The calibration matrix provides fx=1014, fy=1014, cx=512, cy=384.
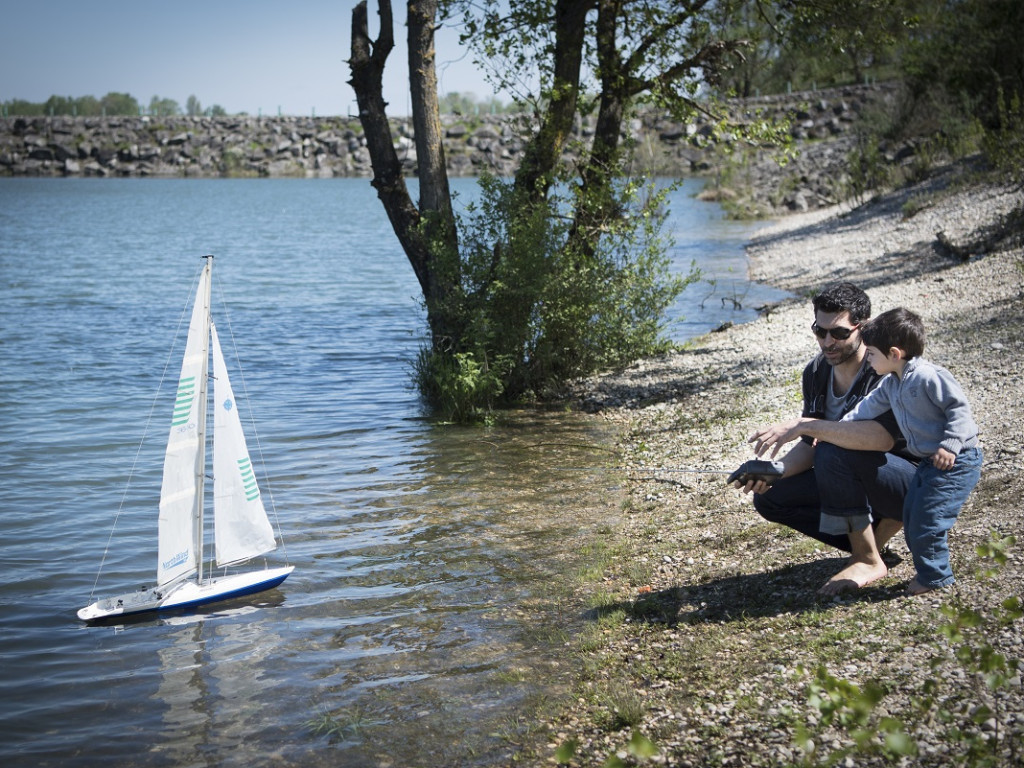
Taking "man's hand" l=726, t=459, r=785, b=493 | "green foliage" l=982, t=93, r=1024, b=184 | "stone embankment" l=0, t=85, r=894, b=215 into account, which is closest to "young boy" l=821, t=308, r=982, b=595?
"man's hand" l=726, t=459, r=785, b=493

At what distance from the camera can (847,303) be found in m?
6.62

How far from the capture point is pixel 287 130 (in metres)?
119

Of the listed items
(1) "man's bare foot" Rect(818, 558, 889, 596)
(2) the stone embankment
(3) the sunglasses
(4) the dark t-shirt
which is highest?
(2) the stone embankment

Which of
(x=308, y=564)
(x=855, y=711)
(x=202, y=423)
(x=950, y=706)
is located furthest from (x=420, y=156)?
(x=855, y=711)

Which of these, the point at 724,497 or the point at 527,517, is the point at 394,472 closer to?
the point at 527,517

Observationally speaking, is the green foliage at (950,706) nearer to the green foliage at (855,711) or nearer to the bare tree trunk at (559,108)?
the green foliage at (855,711)

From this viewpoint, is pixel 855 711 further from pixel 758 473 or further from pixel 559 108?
pixel 559 108

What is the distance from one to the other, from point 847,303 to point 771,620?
2135 millimetres

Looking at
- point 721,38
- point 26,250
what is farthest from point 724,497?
point 26,250

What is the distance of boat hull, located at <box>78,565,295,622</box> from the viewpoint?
8031mm

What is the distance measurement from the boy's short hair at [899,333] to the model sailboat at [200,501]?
187 inches

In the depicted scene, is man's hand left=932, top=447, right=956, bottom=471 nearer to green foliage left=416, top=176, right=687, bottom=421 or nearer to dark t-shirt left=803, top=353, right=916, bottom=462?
dark t-shirt left=803, top=353, right=916, bottom=462

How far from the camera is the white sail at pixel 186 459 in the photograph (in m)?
7.87

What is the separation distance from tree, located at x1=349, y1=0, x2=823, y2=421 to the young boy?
8250 millimetres
